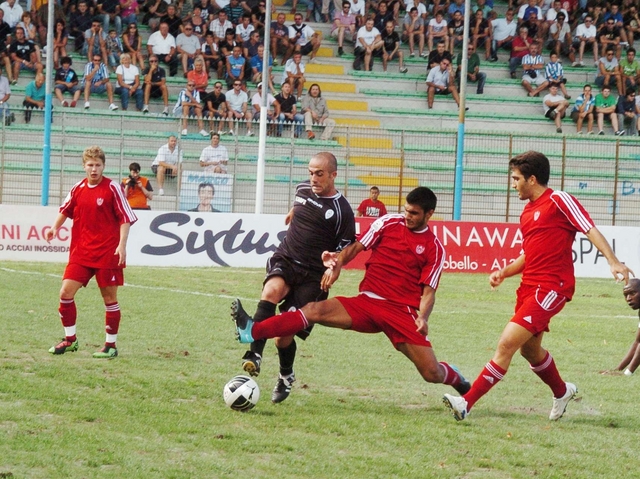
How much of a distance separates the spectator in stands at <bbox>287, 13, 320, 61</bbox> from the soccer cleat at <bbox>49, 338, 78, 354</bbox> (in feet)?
63.0

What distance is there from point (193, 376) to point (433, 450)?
286 centimetres

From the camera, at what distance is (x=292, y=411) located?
24.3 ft

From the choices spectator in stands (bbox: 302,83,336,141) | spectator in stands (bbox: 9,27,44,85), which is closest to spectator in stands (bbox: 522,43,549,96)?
spectator in stands (bbox: 302,83,336,141)

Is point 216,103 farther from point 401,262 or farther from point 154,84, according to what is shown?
point 401,262

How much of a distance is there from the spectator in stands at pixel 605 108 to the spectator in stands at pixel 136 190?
42.4ft

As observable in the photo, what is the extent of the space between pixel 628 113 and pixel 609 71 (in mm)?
1904

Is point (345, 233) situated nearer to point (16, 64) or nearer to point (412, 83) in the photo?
point (16, 64)

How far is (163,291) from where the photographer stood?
15.3m

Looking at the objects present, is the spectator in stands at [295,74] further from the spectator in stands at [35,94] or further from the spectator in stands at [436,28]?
the spectator in stands at [35,94]

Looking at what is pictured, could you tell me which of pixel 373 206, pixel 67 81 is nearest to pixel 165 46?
pixel 67 81

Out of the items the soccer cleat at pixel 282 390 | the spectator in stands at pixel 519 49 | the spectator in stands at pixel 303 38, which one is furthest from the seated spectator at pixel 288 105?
the soccer cleat at pixel 282 390

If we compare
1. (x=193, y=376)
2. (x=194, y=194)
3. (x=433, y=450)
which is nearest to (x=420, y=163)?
(x=194, y=194)

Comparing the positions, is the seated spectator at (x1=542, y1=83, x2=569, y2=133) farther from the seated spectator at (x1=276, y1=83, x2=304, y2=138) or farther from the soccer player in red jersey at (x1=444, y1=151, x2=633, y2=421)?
the soccer player in red jersey at (x1=444, y1=151, x2=633, y2=421)

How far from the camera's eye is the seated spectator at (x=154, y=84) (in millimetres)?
25062
